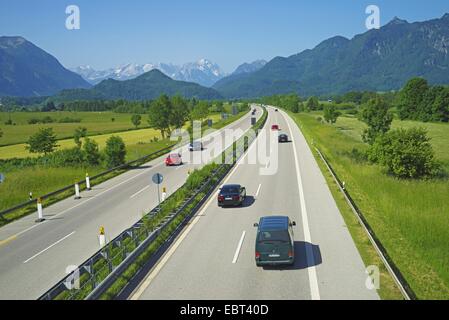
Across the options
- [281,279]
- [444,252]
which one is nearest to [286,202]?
[444,252]

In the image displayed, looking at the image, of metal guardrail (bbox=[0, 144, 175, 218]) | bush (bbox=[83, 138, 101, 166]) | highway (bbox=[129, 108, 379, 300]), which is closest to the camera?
highway (bbox=[129, 108, 379, 300])

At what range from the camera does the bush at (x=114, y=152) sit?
41531 millimetres

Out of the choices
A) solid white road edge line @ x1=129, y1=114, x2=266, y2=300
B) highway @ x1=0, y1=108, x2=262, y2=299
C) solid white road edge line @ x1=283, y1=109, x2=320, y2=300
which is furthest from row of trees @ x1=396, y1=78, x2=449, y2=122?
solid white road edge line @ x1=129, y1=114, x2=266, y2=300

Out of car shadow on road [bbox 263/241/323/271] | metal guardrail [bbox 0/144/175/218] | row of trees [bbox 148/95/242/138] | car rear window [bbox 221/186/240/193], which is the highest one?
row of trees [bbox 148/95/242/138]

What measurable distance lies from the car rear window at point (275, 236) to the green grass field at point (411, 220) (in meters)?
3.90

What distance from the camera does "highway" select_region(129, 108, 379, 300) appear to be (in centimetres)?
1288

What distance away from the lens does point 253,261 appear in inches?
616

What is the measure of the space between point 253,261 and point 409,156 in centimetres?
2285

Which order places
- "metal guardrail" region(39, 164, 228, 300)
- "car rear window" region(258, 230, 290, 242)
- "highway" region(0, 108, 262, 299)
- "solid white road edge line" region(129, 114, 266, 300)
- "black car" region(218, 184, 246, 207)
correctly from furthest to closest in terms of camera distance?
"black car" region(218, 184, 246, 207) < "highway" region(0, 108, 262, 299) < "car rear window" region(258, 230, 290, 242) < "solid white road edge line" region(129, 114, 266, 300) < "metal guardrail" region(39, 164, 228, 300)

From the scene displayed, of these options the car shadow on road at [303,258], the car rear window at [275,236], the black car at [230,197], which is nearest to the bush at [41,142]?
the black car at [230,197]

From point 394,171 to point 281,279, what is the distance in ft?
77.7

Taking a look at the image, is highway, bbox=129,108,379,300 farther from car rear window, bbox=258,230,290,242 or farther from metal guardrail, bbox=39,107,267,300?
car rear window, bbox=258,230,290,242

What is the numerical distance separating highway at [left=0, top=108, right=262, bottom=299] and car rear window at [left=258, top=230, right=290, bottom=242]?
6999 mm
